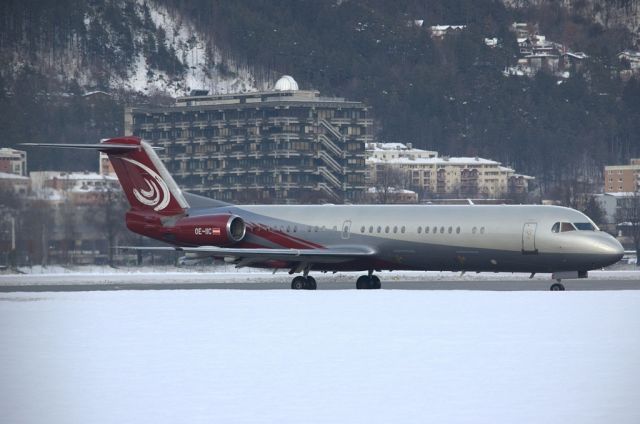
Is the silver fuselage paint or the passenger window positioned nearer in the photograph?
the silver fuselage paint

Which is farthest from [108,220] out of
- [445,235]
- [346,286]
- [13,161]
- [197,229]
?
[13,161]

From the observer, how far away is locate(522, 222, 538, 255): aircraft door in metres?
46.9

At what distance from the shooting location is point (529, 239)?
4700 cm

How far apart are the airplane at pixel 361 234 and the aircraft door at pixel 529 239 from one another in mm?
32

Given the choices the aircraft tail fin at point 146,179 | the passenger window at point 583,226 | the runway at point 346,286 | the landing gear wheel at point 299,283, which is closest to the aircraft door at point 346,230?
the landing gear wheel at point 299,283

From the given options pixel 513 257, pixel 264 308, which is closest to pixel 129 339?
pixel 264 308

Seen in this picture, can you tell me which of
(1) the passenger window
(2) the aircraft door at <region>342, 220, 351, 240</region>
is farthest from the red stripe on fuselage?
(1) the passenger window

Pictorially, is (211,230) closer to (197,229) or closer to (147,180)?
(197,229)

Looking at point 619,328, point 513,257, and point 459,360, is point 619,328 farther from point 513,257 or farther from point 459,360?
point 513,257

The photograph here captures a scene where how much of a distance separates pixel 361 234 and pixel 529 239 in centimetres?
649

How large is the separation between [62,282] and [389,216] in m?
17.0

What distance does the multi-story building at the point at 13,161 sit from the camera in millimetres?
179425

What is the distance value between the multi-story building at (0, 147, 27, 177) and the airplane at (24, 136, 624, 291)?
124640mm

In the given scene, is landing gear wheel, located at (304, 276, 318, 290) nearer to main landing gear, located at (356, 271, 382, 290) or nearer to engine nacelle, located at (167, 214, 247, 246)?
main landing gear, located at (356, 271, 382, 290)
